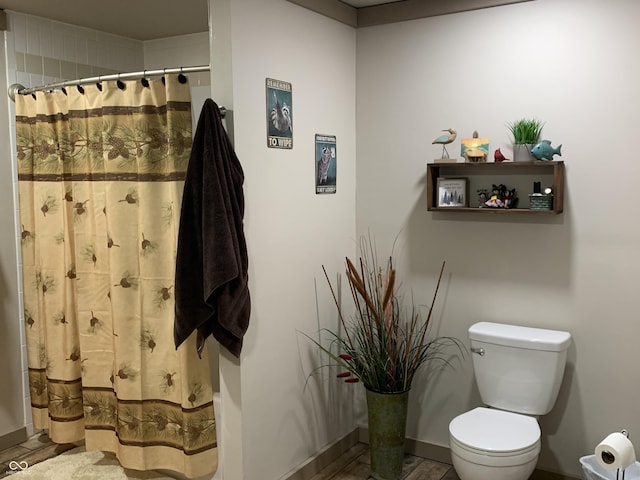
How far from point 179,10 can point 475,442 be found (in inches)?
107

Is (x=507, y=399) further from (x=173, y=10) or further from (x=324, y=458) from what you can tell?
(x=173, y=10)

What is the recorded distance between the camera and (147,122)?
2760 millimetres

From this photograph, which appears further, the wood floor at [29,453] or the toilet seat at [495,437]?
the wood floor at [29,453]

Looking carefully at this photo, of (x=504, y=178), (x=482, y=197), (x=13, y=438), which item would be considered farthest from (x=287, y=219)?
(x=13, y=438)

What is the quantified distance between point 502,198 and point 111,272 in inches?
74.6

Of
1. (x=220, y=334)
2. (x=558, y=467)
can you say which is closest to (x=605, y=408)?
(x=558, y=467)

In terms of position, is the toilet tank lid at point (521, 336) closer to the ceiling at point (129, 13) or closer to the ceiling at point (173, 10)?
the ceiling at point (173, 10)

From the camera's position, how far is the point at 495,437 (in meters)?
2.56

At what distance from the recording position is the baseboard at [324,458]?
303cm

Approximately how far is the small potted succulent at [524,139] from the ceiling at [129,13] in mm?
996

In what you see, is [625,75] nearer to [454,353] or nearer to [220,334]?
[454,353]

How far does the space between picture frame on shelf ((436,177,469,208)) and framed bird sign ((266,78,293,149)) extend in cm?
79

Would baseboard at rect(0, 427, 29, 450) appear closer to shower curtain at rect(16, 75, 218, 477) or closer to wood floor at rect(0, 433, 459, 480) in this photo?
wood floor at rect(0, 433, 459, 480)

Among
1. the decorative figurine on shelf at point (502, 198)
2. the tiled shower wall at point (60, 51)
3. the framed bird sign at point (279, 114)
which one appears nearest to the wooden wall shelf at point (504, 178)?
the decorative figurine on shelf at point (502, 198)
